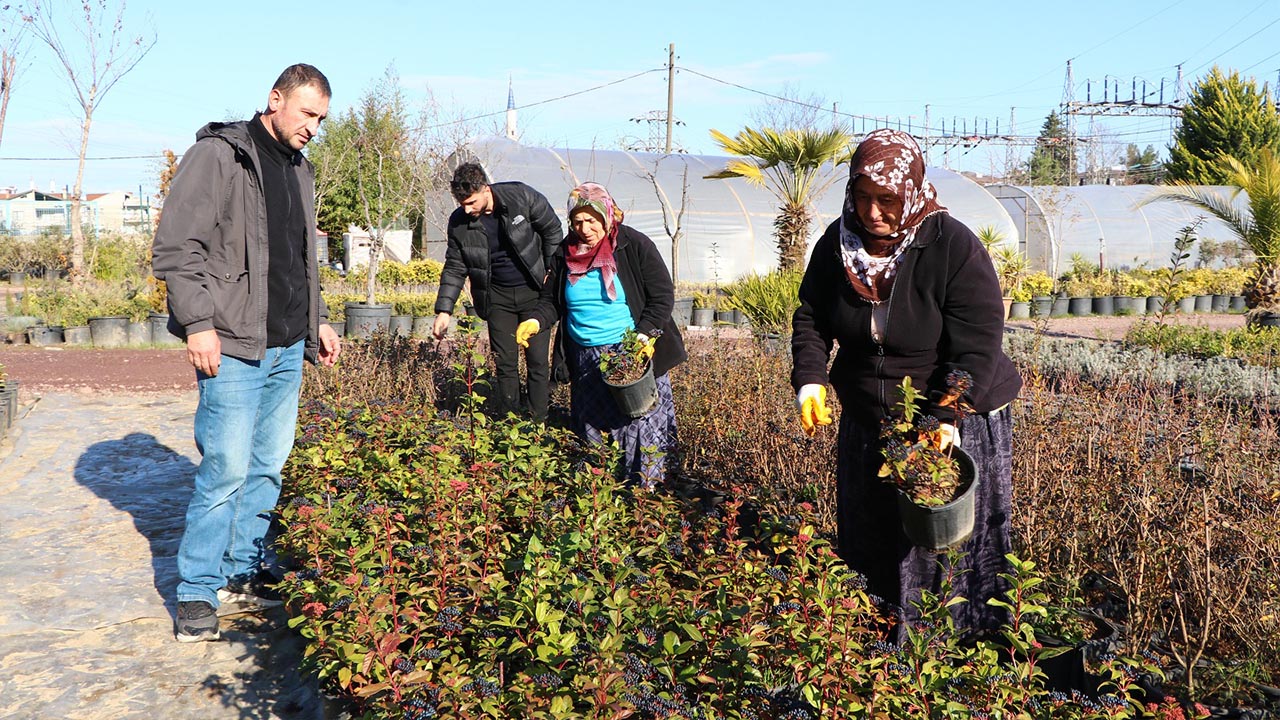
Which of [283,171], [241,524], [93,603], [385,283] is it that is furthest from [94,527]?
[385,283]

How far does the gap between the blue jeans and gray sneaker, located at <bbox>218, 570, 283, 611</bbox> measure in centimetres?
A: 7

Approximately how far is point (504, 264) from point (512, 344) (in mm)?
416

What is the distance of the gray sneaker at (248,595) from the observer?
3309 mm

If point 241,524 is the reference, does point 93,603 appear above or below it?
below

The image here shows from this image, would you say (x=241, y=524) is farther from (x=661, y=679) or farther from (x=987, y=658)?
(x=987, y=658)

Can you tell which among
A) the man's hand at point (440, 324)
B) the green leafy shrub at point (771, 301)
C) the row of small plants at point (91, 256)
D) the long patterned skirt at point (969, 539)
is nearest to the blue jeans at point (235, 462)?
the man's hand at point (440, 324)

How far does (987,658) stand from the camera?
5.80ft

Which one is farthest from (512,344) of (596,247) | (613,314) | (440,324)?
(596,247)

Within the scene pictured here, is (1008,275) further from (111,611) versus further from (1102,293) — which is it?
(111,611)

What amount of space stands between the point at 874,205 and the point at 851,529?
0.89 m

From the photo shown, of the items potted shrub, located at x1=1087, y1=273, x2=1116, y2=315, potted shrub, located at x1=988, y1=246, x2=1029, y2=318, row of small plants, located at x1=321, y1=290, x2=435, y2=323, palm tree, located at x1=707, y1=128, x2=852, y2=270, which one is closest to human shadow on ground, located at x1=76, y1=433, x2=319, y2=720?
row of small plants, located at x1=321, y1=290, x2=435, y2=323

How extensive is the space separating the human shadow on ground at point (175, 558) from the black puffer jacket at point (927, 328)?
1.68m

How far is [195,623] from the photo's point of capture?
301 cm

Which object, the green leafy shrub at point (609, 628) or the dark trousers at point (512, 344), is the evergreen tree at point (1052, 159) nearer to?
the dark trousers at point (512, 344)
